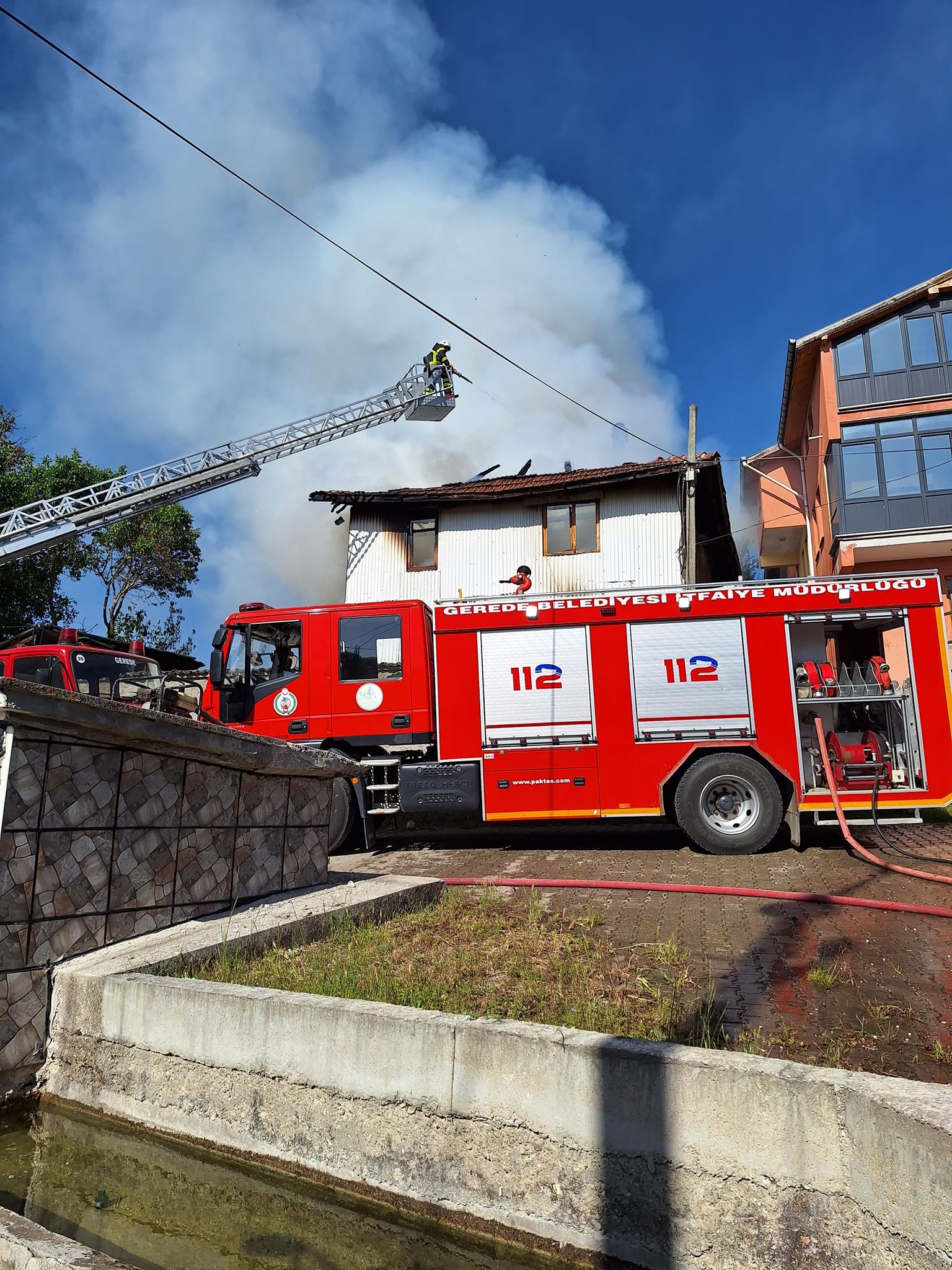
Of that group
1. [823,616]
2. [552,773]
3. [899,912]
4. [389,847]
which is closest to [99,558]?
[389,847]

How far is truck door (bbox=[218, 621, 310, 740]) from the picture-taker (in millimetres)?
10539

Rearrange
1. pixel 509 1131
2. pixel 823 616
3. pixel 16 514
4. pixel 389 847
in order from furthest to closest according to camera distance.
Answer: pixel 16 514, pixel 389 847, pixel 823 616, pixel 509 1131

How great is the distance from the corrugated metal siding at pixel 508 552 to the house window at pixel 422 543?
0.19 meters

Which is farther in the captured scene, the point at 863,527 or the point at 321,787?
the point at 863,527

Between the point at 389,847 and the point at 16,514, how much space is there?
1396 cm

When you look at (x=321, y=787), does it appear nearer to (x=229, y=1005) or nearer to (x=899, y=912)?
(x=229, y=1005)

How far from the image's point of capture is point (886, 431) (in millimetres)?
20297

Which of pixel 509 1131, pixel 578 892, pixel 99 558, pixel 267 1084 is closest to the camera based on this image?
pixel 509 1131

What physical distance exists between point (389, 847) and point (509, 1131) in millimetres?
8656

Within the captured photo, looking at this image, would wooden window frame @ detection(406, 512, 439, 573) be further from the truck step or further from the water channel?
the water channel

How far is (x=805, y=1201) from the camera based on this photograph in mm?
2400

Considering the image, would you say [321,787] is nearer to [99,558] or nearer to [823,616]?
[823,616]

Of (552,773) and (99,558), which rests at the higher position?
(99,558)

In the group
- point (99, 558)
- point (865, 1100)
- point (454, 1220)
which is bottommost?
point (454, 1220)
